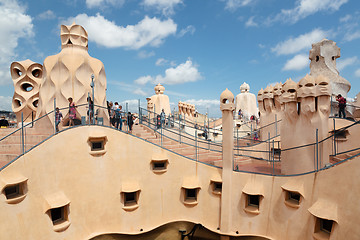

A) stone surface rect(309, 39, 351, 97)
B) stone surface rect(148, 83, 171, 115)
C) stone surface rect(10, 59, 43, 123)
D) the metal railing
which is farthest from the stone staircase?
stone surface rect(309, 39, 351, 97)

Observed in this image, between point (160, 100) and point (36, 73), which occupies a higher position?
point (36, 73)

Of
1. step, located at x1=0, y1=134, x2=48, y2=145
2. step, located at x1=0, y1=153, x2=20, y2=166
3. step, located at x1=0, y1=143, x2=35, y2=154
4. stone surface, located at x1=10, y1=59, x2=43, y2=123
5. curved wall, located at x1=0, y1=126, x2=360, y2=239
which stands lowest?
curved wall, located at x1=0, y1=126, x2=360, y2=239

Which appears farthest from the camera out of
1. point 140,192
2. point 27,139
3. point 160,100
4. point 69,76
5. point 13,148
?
point 160,100

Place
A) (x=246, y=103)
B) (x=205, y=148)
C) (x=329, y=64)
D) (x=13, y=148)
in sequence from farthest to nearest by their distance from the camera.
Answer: (x=246, y=103) → (x=329, y=64) → (x=205, y=148) → (x=13, y=148)

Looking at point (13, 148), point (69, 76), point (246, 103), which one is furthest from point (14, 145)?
point (246, 103)

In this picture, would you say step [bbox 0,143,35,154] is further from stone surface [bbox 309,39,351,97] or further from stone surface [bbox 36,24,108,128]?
stone surface [bbox 309,39,351,97]

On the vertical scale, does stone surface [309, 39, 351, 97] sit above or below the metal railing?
above

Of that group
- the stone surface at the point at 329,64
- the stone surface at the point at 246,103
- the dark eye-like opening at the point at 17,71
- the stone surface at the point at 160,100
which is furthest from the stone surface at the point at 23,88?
the stone surface at the point at 246,103

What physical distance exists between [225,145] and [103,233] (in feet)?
22.0

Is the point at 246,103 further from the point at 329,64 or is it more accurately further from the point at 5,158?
the point at 5,158

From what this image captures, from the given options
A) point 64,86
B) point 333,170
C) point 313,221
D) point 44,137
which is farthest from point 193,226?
point 64,86

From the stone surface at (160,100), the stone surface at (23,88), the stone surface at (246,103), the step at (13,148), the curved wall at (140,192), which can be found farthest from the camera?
the stone surface at (246,103)

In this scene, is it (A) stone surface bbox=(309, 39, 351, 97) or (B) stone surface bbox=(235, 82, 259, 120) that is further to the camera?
(B) stone surface bbox=(235, 82, 259, 120)

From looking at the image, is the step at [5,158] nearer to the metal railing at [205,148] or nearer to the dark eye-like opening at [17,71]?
the metal railing at [205,148]
